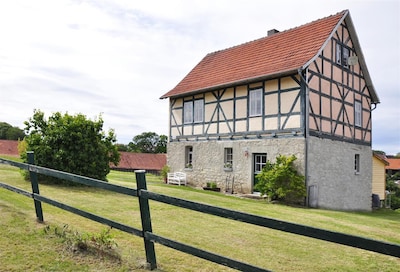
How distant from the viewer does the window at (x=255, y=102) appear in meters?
15.6

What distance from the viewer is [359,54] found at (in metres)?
17.5

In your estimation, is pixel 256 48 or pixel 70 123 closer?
pixel 70 123

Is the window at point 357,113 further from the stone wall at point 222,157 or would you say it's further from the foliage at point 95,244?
the foliage at point 95,244

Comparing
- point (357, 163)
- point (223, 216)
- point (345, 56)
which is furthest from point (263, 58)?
point (223, 216)

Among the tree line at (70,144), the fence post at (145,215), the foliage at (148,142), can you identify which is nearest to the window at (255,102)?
the tree line at (70,144)

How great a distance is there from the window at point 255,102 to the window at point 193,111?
124 inches

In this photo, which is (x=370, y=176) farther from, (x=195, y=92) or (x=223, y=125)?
(x=195, y=92)

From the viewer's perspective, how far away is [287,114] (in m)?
14.4

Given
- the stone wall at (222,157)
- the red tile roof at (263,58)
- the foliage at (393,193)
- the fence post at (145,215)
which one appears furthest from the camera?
the foliage at (393,193)

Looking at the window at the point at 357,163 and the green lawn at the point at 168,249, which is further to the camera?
the window at the point at 357,163

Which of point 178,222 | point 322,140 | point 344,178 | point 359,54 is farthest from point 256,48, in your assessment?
point 178,222

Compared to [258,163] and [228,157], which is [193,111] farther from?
[258,163]

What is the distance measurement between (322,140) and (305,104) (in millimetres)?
1952

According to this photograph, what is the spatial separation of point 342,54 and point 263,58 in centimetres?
370
